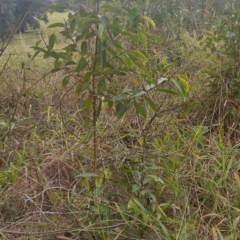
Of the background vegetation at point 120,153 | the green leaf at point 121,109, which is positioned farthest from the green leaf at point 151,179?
A: the green leaf at point 121,109

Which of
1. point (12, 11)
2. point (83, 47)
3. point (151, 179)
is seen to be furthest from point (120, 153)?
point (12, 11)

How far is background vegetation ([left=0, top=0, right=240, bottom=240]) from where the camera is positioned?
1440mm

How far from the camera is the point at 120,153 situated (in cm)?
177

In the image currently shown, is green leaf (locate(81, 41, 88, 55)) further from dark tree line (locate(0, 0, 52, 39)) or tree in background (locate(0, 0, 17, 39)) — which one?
tree in background (locate(0, 0, 17, 39))

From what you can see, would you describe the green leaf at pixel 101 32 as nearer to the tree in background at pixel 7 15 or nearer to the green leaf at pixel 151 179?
the green leaf at pixel 151 179

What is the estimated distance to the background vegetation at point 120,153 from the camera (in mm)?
1440

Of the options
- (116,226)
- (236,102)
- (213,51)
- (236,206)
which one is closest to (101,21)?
(116,226)

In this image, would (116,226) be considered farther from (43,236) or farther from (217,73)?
(217,73)

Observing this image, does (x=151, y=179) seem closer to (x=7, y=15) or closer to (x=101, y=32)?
(x=101, y=32)

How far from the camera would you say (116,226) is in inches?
56.5

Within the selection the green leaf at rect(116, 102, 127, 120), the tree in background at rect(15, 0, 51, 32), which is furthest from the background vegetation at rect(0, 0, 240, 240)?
the tree in background at rect(15, 0, 51, 32)

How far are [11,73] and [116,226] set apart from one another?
2.06 metres

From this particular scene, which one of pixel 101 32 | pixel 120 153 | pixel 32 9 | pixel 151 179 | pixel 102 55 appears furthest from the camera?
pixel 32 9

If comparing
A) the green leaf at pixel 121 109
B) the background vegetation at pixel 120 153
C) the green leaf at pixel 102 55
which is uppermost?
the green leaf at pixel 102 55
